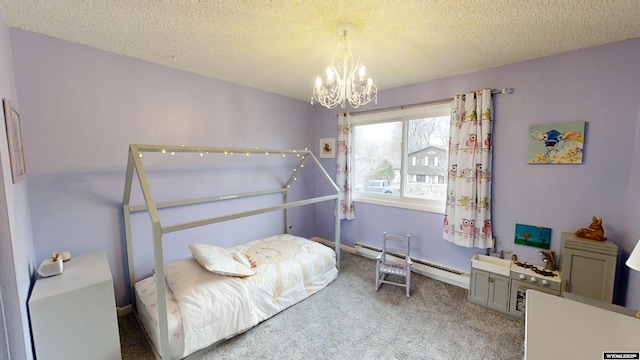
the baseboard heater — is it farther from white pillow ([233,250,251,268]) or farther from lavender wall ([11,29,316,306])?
lavender wall ([11,29,316,306])

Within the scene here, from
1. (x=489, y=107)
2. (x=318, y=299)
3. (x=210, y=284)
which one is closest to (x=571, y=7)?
(x=489, y=107)

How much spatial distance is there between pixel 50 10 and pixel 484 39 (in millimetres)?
3015

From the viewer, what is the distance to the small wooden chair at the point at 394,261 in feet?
8.73

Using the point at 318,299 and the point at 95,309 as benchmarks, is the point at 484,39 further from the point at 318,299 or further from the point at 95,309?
the point at 95,309

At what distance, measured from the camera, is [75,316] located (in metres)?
1.51

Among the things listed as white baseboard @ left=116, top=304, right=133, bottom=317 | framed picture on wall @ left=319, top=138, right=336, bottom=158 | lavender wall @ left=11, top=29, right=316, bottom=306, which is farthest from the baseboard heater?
white baseboard @ left=116, top=304, right=133, bottom=317

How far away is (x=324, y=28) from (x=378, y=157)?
6.99 ft

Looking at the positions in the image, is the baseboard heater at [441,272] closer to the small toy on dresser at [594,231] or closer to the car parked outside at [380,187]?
the car parked outside at [380,187]

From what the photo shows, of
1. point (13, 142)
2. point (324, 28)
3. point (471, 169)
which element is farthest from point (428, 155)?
point (13, 142)

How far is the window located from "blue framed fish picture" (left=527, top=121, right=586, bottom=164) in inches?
31.7

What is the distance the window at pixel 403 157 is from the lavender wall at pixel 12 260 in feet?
10.7

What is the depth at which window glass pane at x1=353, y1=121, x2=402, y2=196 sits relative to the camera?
11.0 feet

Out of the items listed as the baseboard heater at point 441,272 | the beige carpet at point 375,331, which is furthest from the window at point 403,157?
the beige carpet at point 375,331

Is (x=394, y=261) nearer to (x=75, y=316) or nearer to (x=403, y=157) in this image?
(x=403, y=157)
